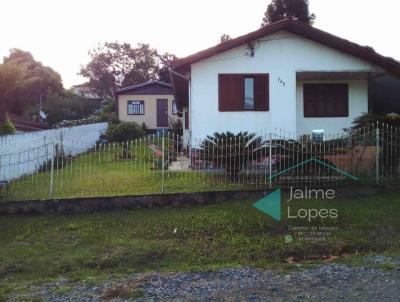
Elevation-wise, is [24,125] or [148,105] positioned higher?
[148,105]

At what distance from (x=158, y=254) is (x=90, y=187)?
137 inches

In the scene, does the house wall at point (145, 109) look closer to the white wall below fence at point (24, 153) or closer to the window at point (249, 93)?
the white wall below fence at point (24, 153)

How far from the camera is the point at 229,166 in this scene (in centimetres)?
1055

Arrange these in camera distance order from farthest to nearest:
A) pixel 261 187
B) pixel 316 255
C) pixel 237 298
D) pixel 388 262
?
pixel 261 187, pixel 316 255, pixel 388 262, pixel 237 298

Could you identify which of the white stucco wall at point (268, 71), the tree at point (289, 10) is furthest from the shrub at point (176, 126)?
the white stucco wall at point (268, 71)

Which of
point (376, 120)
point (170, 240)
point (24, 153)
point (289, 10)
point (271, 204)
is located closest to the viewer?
point (170, 240)

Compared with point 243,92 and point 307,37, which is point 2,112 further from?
point 307,37

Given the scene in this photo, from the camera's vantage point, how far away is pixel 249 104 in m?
15.1

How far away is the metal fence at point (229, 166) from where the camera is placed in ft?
32.9

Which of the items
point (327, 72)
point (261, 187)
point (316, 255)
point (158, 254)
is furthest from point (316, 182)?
point (327, 72)

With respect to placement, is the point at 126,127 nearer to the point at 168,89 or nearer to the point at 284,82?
the point at 168,89

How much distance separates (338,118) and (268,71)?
Result: 9.78 feet

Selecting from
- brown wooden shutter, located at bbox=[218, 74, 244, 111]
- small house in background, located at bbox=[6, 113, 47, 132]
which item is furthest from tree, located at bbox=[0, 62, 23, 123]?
brown wooden shutter, located at bbox=[218, 74, 244, 111]

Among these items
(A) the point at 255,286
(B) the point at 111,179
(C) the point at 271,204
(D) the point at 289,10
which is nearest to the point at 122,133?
(D) the point at 289,10
